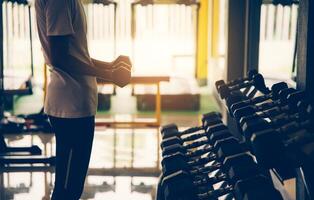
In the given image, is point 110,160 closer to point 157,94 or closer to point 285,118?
point 157,94

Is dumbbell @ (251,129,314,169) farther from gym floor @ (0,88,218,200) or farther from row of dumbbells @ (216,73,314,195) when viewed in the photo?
gym floor @ (0,88,218,200)

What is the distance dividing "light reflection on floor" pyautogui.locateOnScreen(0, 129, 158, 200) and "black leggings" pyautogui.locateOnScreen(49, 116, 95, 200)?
1350 millimetres

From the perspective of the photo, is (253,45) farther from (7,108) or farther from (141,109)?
(7,108)

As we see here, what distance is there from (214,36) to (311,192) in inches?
239

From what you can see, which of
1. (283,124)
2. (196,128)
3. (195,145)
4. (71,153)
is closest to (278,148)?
(283,124)

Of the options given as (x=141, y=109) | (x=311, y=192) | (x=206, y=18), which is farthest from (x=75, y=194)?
(x=206, y=18)

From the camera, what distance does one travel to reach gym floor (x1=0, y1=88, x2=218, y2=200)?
378 cm

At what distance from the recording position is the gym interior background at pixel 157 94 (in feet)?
9.78

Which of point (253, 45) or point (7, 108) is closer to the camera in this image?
point (253, 45)

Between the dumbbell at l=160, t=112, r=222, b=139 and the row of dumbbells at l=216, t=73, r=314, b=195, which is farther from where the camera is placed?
the dumbbell at l=160, t=112, r=222, b=139

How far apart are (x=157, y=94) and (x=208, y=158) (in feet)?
10.8

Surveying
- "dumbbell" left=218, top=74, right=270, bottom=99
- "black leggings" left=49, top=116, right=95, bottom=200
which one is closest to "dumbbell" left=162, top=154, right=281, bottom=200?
"black leggings" left=49, top=116, right=95, bottom=200

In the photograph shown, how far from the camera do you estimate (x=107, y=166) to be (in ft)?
14.9

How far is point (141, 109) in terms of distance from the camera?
23.1ft
